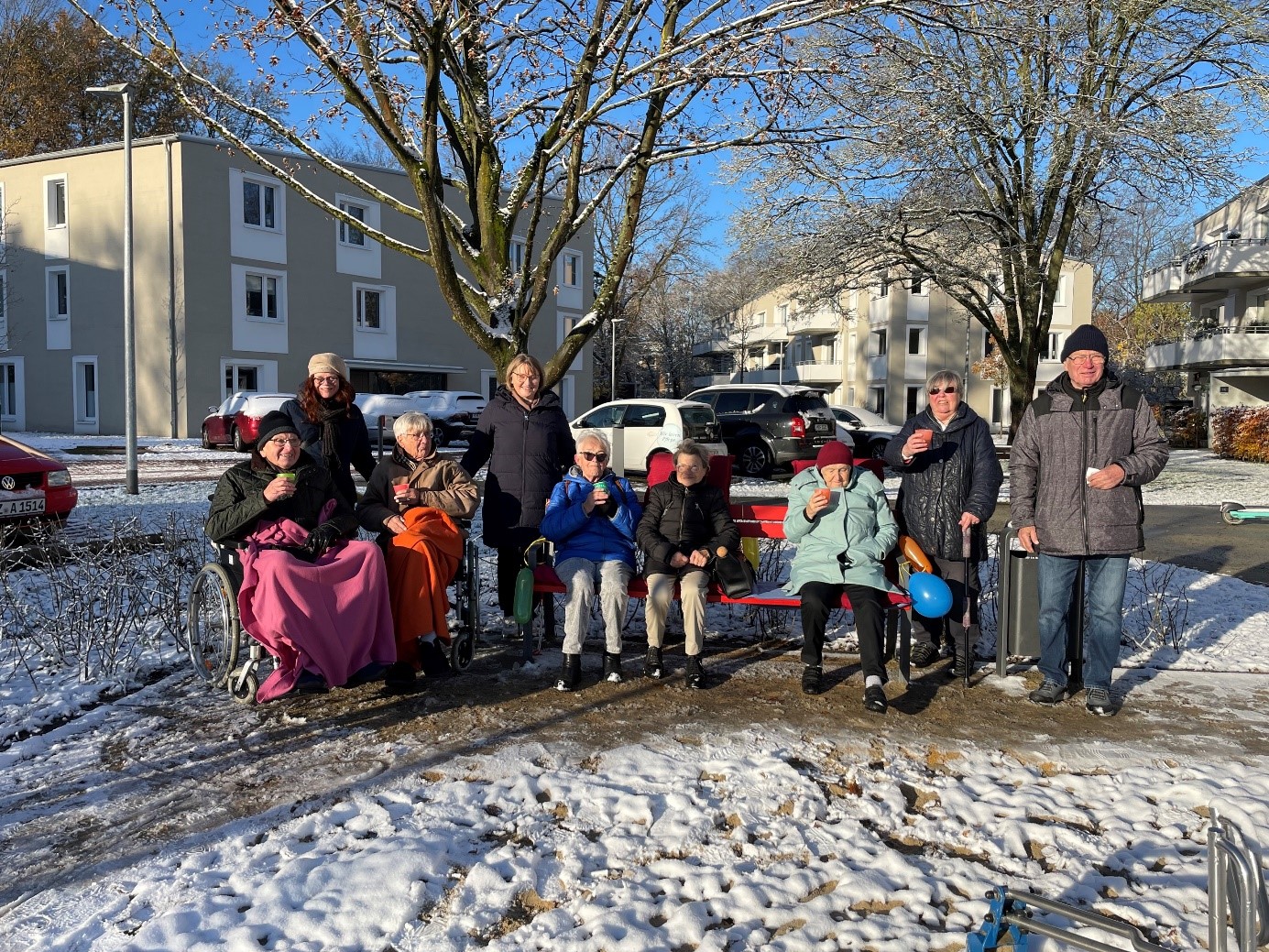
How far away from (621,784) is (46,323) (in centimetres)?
3440

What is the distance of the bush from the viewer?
26797 millimetres

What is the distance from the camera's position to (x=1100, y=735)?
4652 mm

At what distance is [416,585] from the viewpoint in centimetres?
517

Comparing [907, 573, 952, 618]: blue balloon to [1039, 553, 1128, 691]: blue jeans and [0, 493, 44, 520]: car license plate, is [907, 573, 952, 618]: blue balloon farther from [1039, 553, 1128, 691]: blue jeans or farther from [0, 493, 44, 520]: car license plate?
[0, 493, 44, 520]: car license plate

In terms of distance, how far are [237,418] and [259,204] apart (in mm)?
9636

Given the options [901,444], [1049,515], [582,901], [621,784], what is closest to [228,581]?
[621,784]

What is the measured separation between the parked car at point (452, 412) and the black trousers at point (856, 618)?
71.7 feet

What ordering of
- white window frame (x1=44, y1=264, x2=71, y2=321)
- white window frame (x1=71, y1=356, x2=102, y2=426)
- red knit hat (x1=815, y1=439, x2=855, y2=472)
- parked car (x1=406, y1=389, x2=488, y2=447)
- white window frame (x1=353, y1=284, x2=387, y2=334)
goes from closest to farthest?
red knit hat (x1=815, y1=439, x2=855, y2=472), parked car (x1=406, y1=389, x2=488, y2=447), white window frame (x1=71, y1=356, x2=102, y2=426), white window frame (x1=44, y1=264, x2=71, y2=321), white window frame (x1=353, y1=284, x2=387, y2=334)

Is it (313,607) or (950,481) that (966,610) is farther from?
(313,607)

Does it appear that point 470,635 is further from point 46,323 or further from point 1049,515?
point 46,323

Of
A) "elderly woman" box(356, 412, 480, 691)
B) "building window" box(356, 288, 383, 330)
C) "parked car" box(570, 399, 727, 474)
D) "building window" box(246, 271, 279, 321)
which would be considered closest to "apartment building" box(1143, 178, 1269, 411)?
"parked car" box(570, 399, 727, 474)

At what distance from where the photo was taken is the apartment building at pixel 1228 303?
34000 mm

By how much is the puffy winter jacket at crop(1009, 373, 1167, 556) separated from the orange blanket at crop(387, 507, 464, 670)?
2.97m

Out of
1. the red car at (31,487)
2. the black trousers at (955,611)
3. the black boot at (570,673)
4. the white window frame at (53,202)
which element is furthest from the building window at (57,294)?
the black trousers at (955,611)
